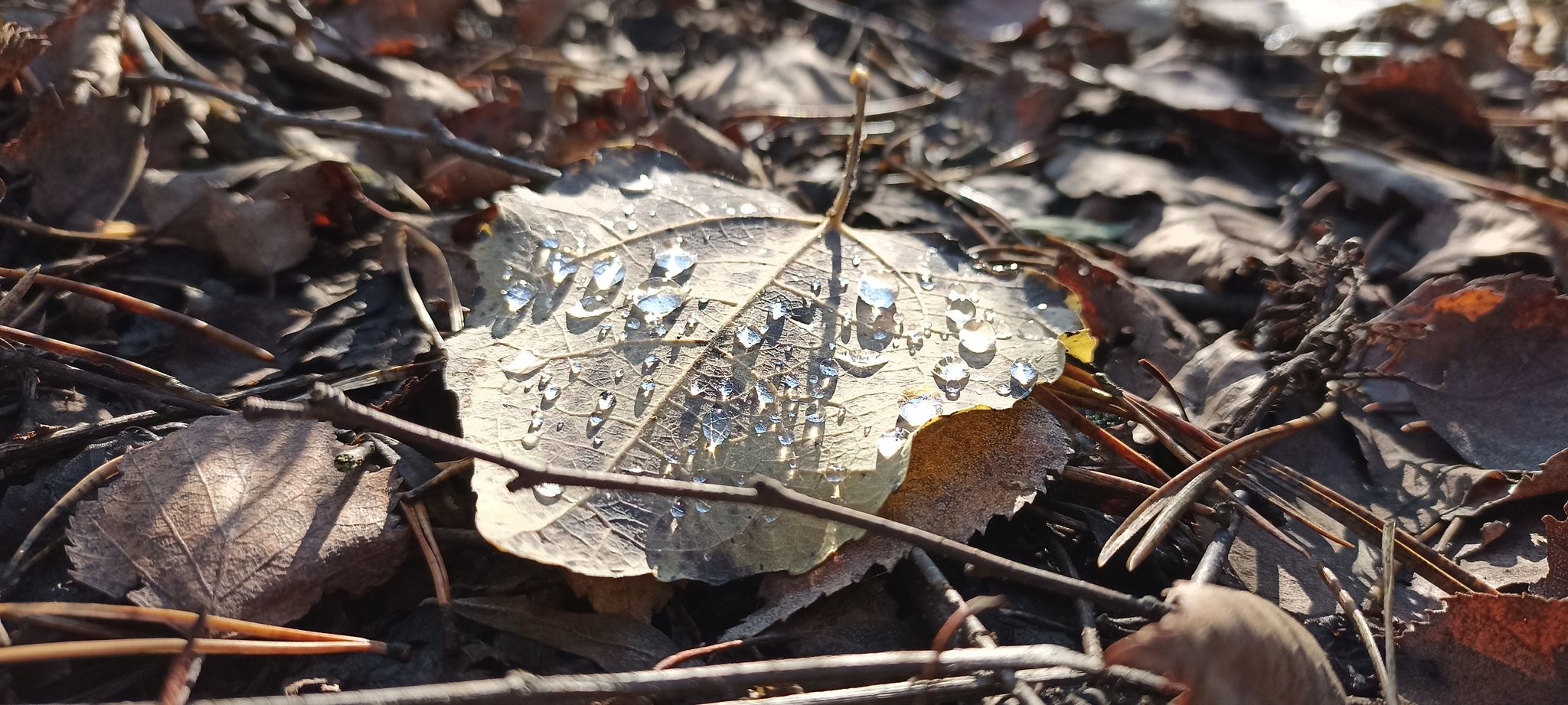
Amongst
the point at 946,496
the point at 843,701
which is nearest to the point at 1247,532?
the point at 946,496

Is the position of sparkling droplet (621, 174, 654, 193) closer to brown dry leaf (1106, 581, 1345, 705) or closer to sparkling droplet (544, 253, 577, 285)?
sparkling droplet (544, 253, 577, 285)

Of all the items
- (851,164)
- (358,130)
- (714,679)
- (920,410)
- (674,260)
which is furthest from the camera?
(358,130)

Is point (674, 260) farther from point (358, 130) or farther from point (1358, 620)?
point (1358, 620)

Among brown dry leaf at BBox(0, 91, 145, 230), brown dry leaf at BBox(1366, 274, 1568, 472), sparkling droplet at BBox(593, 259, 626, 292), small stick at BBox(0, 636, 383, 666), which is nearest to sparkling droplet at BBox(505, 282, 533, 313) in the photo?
sparkling droplet at BBox(593, 259, 626, 292)

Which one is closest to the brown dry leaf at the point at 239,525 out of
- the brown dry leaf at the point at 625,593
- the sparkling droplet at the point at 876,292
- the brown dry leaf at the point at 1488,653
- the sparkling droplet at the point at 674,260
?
the brown dry leaf at the point at 625,593

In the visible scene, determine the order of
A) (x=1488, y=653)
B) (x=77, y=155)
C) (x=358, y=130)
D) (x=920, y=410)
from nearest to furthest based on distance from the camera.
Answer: (x=1488, y=653), (x=920, y=410), (x=77, y=155), (x=358, y=130)

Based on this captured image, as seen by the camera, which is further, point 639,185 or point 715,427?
point 639,185

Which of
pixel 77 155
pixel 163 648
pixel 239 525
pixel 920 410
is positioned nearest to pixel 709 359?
pixel 920 410
